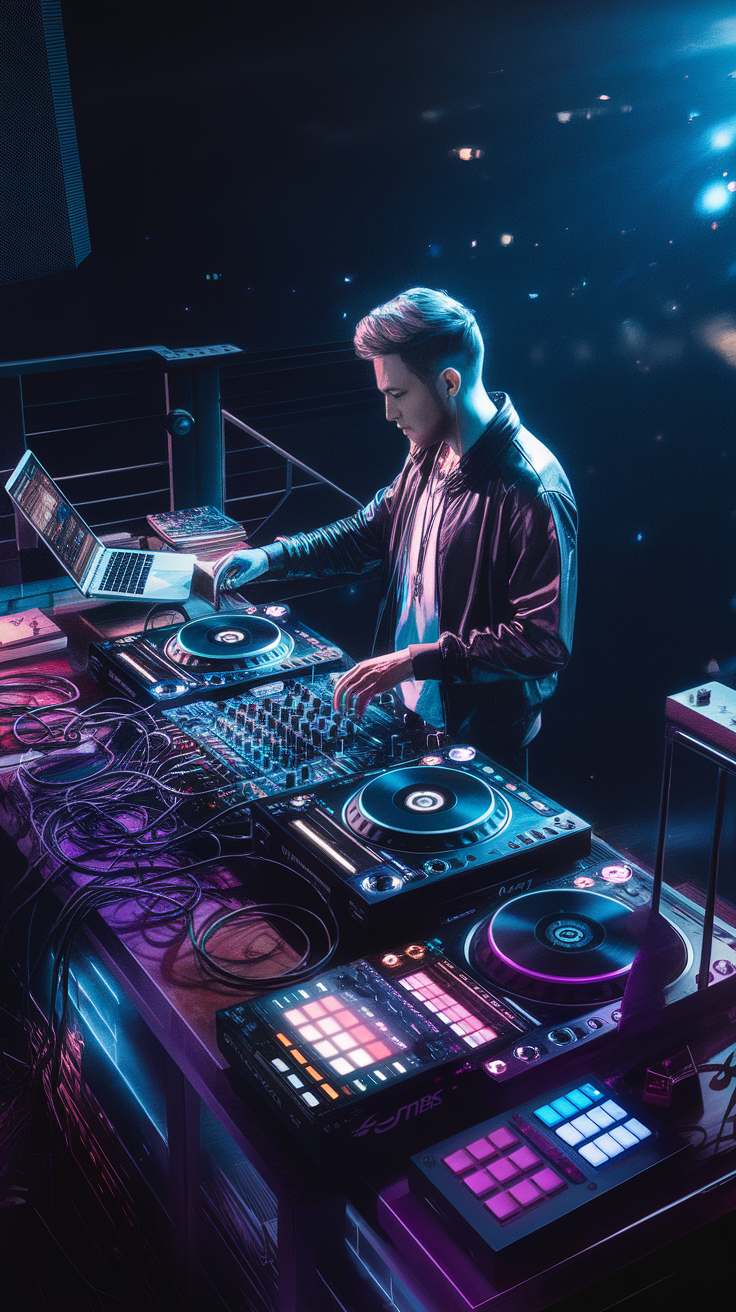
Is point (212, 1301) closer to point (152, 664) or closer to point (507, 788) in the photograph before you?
point (507, 788)

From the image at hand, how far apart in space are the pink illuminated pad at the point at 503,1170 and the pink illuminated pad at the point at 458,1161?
21 mm

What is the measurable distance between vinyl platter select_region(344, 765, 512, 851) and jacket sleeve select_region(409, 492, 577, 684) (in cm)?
41

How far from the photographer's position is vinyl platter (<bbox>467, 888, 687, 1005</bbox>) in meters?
1.31

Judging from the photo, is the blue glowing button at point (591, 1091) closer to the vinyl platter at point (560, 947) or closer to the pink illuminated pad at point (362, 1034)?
the vinyl platter at point (560, 947)

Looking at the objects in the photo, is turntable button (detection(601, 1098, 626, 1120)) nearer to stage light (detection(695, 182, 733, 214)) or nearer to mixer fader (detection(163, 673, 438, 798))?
mixer fader (detection(163, 673, 438, 798))

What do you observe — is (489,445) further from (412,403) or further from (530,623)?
(530,623)

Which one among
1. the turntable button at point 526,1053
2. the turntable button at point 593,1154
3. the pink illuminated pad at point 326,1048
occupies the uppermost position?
the pink illuminated pad at point 326,1048

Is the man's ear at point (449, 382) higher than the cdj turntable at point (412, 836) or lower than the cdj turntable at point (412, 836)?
higher

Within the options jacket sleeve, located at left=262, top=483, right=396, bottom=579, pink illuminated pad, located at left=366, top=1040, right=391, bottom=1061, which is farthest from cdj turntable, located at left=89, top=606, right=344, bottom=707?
pink illuminated pad, located at left=366, top=1040, right=391, bottom=1061

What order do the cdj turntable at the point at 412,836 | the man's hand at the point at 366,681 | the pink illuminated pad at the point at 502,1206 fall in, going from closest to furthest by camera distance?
the pink illuminated pad at the point at 502,1206 → the cdj turntable at the point at 412,836 → the man's hand at the point at 366,681

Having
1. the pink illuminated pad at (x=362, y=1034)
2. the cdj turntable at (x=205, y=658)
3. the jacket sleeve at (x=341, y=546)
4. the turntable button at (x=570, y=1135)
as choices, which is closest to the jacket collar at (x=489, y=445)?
the jacket sleeve at (x=341, y=546)

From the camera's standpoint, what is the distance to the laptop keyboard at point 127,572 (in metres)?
2.60

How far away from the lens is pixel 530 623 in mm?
2082

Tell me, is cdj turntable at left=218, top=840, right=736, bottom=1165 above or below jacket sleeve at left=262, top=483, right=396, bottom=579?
below
